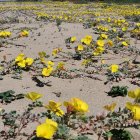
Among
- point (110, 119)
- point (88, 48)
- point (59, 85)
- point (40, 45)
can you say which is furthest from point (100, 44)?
point (110, 119)

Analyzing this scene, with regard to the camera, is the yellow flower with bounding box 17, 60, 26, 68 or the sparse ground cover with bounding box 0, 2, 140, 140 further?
the yellow flower with bounding box 17, 60, 26, 68

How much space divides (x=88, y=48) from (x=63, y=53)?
519mm

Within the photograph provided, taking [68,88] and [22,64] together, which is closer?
[68,88]

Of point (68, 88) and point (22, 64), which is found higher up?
point (22, 64)

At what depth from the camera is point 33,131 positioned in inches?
136

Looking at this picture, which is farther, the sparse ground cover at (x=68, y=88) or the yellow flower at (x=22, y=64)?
the yellow flower at (x=22, y=64)

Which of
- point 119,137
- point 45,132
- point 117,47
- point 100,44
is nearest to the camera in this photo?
point 45,132

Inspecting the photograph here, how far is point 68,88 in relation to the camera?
5199mm

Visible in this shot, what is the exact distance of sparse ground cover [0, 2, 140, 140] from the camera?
128 inches

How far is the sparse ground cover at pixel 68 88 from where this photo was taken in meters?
3.26

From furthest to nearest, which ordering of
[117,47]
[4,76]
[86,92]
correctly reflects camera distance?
[117,47], [4,76], [86,92]

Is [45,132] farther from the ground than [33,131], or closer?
farther from the ground

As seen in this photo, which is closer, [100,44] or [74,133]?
[74,133]

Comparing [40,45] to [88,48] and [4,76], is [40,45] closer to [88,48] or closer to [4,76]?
[88,48]
